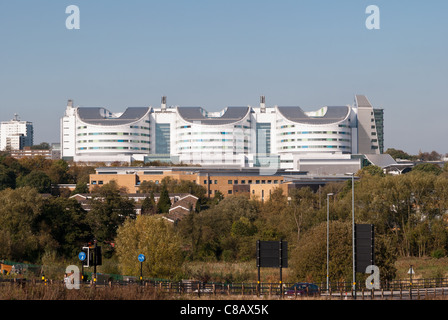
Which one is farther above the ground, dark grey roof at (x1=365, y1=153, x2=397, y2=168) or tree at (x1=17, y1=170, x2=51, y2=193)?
dark grey roof at (x1=365, y1=153, x2=397, y2=168)

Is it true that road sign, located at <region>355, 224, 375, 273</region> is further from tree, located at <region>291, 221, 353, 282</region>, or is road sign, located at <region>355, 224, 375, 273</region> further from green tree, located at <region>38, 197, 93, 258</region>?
green tree, located at <region>38, 197, 93, 258</region>

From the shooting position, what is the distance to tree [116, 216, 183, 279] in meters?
56.4

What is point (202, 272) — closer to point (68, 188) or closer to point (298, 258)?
point (298, 258)

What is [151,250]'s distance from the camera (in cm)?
5803

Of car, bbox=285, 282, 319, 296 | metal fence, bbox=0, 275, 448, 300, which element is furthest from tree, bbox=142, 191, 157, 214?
car, bbox=285, 282, 319, 296

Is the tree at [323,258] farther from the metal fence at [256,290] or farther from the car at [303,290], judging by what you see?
the car at [303,290]

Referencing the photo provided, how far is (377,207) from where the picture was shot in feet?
244

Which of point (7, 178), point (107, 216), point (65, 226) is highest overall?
point (7, 178)

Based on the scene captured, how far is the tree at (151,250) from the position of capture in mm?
56375

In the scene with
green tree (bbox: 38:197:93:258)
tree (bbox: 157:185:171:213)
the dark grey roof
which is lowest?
green tree (bbox: 38:197:93:258)

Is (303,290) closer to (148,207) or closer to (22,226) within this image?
(22,226)

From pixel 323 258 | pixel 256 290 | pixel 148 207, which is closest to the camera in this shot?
pixel 256 290

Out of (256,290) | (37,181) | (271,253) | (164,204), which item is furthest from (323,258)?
(37,181)
